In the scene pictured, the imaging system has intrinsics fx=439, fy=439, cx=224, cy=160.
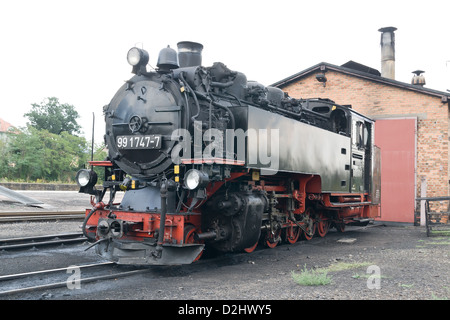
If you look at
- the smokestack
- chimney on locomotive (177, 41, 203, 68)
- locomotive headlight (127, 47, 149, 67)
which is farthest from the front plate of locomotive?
the smokestack

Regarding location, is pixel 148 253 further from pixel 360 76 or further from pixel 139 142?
pixel 360 76

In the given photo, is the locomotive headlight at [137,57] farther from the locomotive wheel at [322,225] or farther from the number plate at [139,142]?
the locomotive wheel at [322,225]

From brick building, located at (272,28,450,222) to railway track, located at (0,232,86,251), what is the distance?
30.8 ft

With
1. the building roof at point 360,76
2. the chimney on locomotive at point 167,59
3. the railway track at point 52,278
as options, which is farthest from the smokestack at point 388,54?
the railway track at point 52,278

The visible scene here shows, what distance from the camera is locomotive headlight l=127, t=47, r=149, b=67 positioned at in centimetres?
620

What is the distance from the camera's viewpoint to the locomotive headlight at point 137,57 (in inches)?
244

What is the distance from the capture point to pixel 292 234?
8.30 m

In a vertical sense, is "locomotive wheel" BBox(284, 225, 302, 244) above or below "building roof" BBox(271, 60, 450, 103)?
below

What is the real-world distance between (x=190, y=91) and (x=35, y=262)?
321cm

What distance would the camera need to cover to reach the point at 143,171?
6.01m

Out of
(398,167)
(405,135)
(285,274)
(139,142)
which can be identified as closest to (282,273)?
(285,274)

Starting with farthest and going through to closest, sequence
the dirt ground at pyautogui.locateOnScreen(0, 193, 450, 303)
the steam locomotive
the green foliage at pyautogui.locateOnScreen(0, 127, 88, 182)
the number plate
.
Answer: the green foliage at pyautogui.locateOnScreen(0, 127, 88, 182) < the number plate < the steam locomotive < the dirt ground at pyautogui.locateOnScreen(0, 193, 450, 303)

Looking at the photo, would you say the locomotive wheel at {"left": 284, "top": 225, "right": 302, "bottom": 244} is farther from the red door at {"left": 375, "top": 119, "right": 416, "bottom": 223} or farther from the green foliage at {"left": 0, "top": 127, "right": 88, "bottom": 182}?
the green foliage at {"left": 0, "top": 127, "right": 88, "bottom": 182}

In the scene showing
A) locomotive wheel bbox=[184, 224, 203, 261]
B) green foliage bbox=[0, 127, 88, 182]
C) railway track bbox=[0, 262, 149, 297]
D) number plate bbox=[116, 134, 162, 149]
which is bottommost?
railway track bbox=[0, 262, 149, 297]
